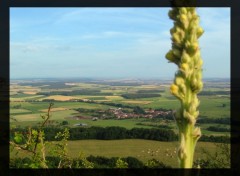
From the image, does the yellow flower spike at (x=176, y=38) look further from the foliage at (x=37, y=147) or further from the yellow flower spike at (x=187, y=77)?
the foliage at (x=37, y=147)

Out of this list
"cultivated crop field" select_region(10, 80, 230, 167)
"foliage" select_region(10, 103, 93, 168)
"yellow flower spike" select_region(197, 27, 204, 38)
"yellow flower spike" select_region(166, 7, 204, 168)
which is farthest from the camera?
"cultivated crop field" select_region(10, 80, 230, 167)

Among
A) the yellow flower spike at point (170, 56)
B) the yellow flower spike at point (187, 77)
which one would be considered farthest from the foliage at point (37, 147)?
the yellow flower spike at point (187, 77)

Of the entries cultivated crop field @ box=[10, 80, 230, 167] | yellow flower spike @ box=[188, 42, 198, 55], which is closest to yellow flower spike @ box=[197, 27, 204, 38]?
yellow flower spike @ box=[188, 42, 198, 55]

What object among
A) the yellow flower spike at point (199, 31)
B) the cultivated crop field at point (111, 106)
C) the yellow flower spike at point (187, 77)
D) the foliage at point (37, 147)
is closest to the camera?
the yellow flower spike at point (187, 77)

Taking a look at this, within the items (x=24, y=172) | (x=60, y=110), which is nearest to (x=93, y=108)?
(x=60, y=110)

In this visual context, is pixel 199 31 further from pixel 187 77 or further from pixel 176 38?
pixel 187 77

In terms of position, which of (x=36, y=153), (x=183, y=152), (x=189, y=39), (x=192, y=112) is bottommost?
(x=36, y=153)

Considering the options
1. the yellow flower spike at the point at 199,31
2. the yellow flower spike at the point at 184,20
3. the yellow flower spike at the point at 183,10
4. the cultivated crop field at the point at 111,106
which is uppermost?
the yellow flower spike at the point at 183,10

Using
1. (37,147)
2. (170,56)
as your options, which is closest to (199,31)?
(170,56)

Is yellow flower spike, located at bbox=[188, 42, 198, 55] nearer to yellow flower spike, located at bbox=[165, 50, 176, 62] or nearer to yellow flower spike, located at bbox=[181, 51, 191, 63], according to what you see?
yellow flower spike, located at bbox=[181, 51, 191, 63]

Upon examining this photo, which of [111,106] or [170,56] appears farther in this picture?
[111,106]
